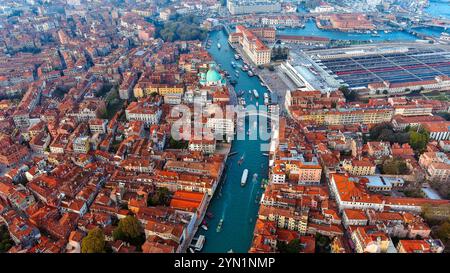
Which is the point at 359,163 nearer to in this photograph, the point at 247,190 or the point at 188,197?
the point at 247,190

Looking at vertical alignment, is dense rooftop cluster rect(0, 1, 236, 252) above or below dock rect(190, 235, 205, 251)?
above

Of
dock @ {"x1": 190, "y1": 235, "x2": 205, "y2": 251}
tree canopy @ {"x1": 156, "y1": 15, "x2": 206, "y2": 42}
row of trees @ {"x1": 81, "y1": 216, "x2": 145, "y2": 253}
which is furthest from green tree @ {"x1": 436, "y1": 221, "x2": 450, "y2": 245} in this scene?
tree canopy @ {"x1": 156, "y1": 15, "x2": 206, "y2": 42}

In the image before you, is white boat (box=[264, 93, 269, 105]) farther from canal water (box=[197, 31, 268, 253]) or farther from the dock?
the dock

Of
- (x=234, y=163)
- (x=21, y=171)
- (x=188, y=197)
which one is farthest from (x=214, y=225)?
(x=21, y=171)

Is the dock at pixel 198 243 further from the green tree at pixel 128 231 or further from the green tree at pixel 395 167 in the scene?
the green tree at pixel 395 167

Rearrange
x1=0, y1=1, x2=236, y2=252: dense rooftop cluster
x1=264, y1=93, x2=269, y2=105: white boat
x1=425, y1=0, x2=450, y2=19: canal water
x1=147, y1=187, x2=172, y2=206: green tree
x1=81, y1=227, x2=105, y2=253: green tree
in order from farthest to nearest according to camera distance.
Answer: x1=425, y1=0, x2=450, y2=19: canal water, x1=264, y1=93, x2=269, y2=105: white boat, x1=147, y1=187, x2=172, y2=206: green tree, x1=0, y1=1, x2=236, y2=252: dense rooftop cluster, x1=81, y1=227, x2=105, y2=253: green tree

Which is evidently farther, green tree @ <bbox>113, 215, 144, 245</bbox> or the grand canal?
the grand canal
